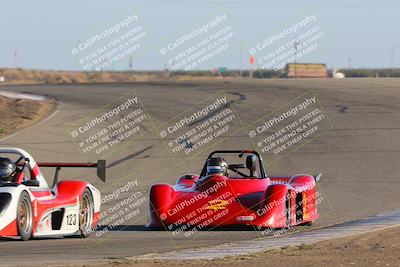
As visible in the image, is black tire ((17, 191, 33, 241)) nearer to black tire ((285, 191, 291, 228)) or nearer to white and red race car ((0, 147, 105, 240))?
white and red race car ((0, 147, 105, 240))

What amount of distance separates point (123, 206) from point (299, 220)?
4.09 meters

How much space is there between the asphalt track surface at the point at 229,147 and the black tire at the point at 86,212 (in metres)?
0.33

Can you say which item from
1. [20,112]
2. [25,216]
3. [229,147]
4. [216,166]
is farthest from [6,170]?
[20,112]

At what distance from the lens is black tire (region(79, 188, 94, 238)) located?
14.8 meters

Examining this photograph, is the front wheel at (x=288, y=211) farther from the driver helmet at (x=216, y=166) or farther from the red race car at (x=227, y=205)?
the driver helmet at (x=216, y=166)

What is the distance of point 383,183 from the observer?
21.6m

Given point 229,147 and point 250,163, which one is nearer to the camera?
point 250,163

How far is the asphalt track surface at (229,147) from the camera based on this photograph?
13.3 meters

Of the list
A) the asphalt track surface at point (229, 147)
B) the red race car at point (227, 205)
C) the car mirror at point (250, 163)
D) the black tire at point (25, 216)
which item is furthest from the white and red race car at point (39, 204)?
the car mirror at point (250, 163)

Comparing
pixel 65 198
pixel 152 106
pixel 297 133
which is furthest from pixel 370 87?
pixel 65 198

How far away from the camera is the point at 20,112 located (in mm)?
34688

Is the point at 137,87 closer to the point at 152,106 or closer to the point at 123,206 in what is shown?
the point at 152,106

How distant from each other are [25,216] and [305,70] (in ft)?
220

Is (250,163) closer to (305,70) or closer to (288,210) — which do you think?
(288,210)
